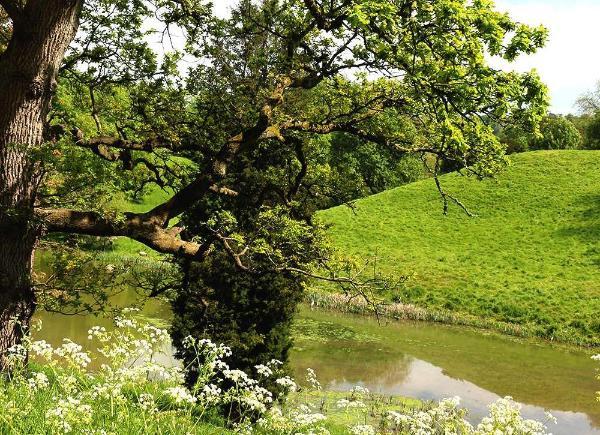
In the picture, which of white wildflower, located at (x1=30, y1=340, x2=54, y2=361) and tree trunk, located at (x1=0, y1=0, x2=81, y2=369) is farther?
tree trunk, located at (x1=0, y1=0, x2=81, y2=369)

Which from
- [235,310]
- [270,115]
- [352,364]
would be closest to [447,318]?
[352,364]

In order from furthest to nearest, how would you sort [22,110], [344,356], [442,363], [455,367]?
[442,363]
[455,367]
[344,356]
[22,110]

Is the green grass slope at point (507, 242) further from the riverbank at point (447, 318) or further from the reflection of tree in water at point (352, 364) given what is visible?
the reflection of tree in water at point (352, 364)

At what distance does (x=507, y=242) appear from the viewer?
138 feet

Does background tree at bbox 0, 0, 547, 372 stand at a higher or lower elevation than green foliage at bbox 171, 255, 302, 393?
higher

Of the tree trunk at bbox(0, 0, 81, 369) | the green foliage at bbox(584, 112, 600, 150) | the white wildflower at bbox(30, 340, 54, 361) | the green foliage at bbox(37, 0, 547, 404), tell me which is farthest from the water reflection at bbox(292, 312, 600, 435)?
the green foliage at bbox(584, 112, 600, 150)

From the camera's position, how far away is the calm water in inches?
737

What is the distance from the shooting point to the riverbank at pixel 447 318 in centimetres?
2761

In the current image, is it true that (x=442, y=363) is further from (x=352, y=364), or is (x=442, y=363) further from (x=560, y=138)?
(x=560, y=138)

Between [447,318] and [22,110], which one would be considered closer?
[22,110]

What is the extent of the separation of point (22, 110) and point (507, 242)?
40.7m

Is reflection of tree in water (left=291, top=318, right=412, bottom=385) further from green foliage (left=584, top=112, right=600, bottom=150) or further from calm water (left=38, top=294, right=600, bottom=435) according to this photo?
green foliage (left=584, top=112, right=600, bottom=150)

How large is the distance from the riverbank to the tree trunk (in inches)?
822

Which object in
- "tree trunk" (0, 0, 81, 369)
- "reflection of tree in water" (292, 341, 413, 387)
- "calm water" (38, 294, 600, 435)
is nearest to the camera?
"tree trunk" (0, 0, 81, 369)
